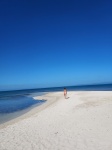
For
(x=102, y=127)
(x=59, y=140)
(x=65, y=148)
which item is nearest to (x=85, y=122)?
(x=102, y=127)

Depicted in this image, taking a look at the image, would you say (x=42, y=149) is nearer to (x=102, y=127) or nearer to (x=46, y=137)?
(x=46, y=137)

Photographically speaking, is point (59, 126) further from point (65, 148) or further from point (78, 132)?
point (65, 148)

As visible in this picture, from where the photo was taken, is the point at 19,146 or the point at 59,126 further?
the point at 59,126

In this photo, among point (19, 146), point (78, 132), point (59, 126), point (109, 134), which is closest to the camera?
point (19, 146)

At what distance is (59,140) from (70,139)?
0.52 meters

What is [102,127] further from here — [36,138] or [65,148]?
[36,138]

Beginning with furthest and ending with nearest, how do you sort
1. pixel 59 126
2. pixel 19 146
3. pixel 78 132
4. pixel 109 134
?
pixel 59 126 → pixel 78 132 → pixel 109 134 → pixel 19 146

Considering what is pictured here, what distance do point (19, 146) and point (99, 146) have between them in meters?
3.46

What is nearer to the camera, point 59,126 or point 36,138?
point 36,138

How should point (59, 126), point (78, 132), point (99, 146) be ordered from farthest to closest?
1. point (59, 126)
2. point (78, 132)
3. point (99, 146)

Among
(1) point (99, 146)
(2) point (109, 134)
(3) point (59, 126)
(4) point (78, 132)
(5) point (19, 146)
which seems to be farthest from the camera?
(3) point (59, 126)

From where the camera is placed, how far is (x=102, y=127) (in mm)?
8203

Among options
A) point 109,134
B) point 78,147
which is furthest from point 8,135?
point 109,134

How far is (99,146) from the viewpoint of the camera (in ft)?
19.8
